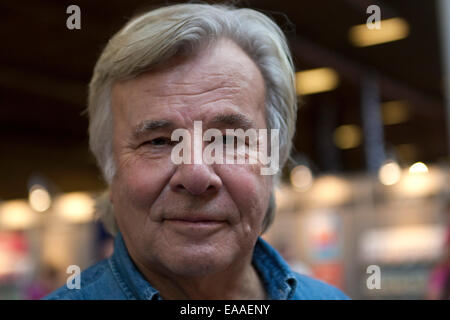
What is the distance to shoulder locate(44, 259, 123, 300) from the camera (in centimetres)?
120

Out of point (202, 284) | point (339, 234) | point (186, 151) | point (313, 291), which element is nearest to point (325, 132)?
point (339, 234)

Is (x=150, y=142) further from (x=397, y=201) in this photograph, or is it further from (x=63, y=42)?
(x=397, y=201)

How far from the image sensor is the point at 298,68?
5215mm

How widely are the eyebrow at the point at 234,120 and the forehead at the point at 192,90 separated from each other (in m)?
0.01

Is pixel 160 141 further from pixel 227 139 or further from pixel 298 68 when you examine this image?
pixel 298 68

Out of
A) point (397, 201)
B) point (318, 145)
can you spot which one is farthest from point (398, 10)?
point (318, 145)

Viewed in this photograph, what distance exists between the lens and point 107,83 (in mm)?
1296

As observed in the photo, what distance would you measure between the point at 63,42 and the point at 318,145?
552cm

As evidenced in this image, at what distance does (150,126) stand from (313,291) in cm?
62

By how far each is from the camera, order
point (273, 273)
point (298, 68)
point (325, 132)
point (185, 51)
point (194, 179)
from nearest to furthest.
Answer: point (194, 179) < point (185, 51) < point (273, 273) < point (298, 68) < point (325, 132)

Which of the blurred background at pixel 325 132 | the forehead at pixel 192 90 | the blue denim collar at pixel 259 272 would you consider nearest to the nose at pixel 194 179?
the forehead at pixel 192 90

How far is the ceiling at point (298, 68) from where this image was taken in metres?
5.83

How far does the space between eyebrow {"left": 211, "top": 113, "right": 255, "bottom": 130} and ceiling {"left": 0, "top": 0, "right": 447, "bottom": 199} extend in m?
0.67

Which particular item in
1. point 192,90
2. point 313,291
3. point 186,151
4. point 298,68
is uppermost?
point 298,68
